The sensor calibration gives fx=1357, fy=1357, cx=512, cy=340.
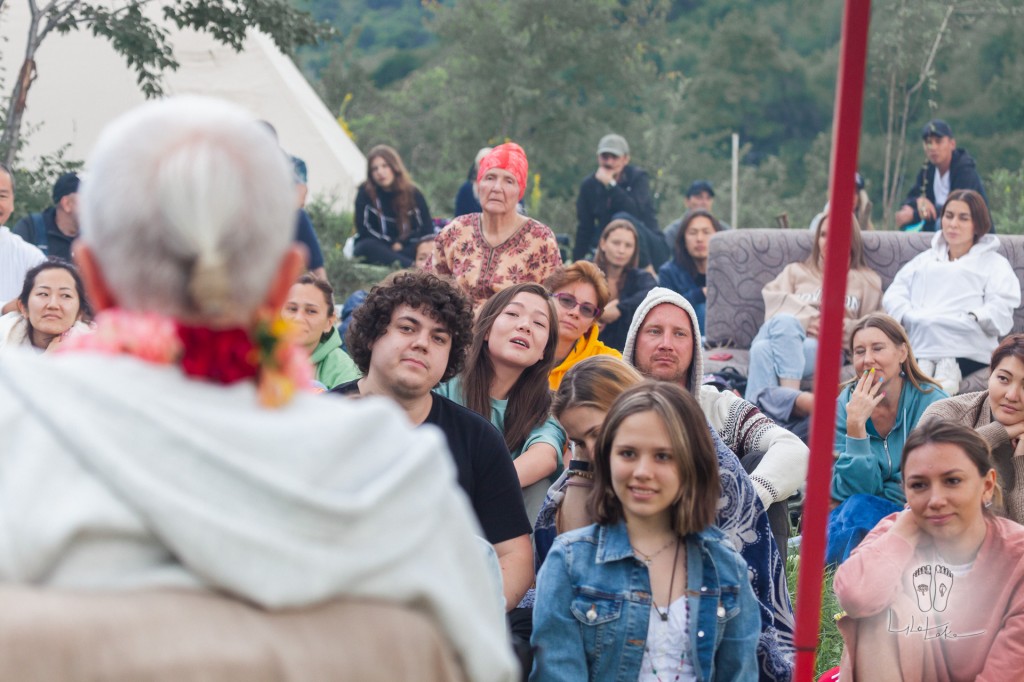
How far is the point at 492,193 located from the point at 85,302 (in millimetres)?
1934

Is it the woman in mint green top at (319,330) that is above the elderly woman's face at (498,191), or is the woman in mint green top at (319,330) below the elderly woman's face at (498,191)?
below

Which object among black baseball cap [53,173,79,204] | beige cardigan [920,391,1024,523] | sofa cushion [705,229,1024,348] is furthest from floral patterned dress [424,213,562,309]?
black baseball cap [53,173,79,204]

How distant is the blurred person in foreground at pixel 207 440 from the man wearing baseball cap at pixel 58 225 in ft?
23.6

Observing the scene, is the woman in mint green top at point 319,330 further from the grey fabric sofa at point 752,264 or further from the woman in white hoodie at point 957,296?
the woman in white hoodie at point 957,296

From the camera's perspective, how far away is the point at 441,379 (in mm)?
4230

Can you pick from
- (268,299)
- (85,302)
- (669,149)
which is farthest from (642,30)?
(268,299)

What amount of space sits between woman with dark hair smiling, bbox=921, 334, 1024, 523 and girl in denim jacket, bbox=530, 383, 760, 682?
1.49m

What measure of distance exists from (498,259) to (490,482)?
2.85m

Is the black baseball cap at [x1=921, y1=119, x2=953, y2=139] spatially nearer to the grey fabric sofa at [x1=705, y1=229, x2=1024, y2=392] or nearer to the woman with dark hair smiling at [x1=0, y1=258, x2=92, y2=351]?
the grey fabric sofa at [x1=705, y1=229, x2=1024, y2=392]

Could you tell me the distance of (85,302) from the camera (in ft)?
19.7

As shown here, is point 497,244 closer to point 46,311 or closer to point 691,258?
point 46,311

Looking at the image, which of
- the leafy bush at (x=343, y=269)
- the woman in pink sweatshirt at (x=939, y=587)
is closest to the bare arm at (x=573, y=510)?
the woman in pink sweatshirt at (x=939, y=587)

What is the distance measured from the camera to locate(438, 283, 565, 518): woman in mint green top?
15.8ft

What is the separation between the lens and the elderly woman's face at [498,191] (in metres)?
6.49
